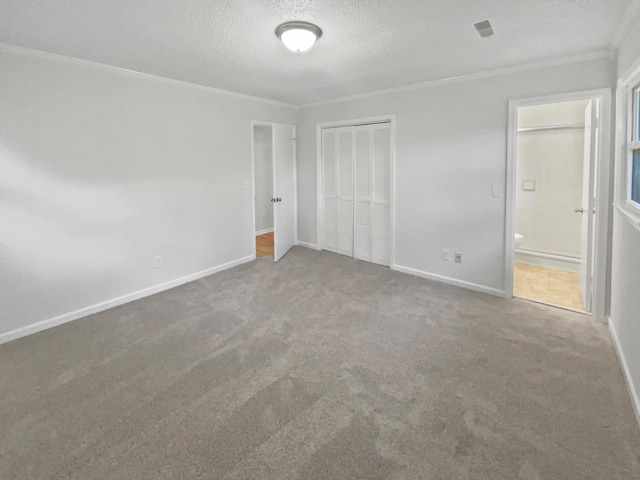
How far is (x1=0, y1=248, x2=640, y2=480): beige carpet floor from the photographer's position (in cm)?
170

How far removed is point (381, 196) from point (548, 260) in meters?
2.41

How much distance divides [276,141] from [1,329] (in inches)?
139

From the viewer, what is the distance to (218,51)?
296cm

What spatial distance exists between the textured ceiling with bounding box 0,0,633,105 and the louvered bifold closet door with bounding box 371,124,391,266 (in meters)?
1.02

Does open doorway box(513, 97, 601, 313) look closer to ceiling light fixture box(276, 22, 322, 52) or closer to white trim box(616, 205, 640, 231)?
white trim box(616, 205, 640, 231)

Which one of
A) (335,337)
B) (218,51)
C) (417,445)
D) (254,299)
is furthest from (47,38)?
(417,445)

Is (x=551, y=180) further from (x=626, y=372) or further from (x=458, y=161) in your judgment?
(x=626, y=372)

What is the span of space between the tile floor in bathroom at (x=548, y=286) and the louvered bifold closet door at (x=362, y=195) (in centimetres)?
190

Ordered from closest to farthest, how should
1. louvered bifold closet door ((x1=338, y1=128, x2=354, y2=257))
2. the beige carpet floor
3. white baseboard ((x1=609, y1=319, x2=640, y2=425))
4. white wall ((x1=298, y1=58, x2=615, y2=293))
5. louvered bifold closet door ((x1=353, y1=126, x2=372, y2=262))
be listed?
the beige carpet floor
white baseboard ((x1=609, y1=319, x2=640, y2=425))
white wall ((x1=298, y1=58, x2=615, y2=293))
louvered bifold closet door ((x1=353, y1=126, x2=372, y2=262))
louvered bifold closet door ((x1=338, y1=128, x2=354, y2=257))

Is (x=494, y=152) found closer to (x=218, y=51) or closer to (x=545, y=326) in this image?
(x=545, y=326)

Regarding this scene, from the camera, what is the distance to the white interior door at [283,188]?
510cm

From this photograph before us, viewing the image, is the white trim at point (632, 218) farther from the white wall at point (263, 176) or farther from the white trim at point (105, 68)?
the white wall at point (263, 176)

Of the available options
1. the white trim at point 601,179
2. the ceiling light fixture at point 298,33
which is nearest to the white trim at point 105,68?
the ceiling light fixture at point 298,33

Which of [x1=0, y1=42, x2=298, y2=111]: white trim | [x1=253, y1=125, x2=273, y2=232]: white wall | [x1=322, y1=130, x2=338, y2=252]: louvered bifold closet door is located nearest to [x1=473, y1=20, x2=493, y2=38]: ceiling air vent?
[x1=322, y1=130, x2=338, y2=252]: louvered bifold closet door
